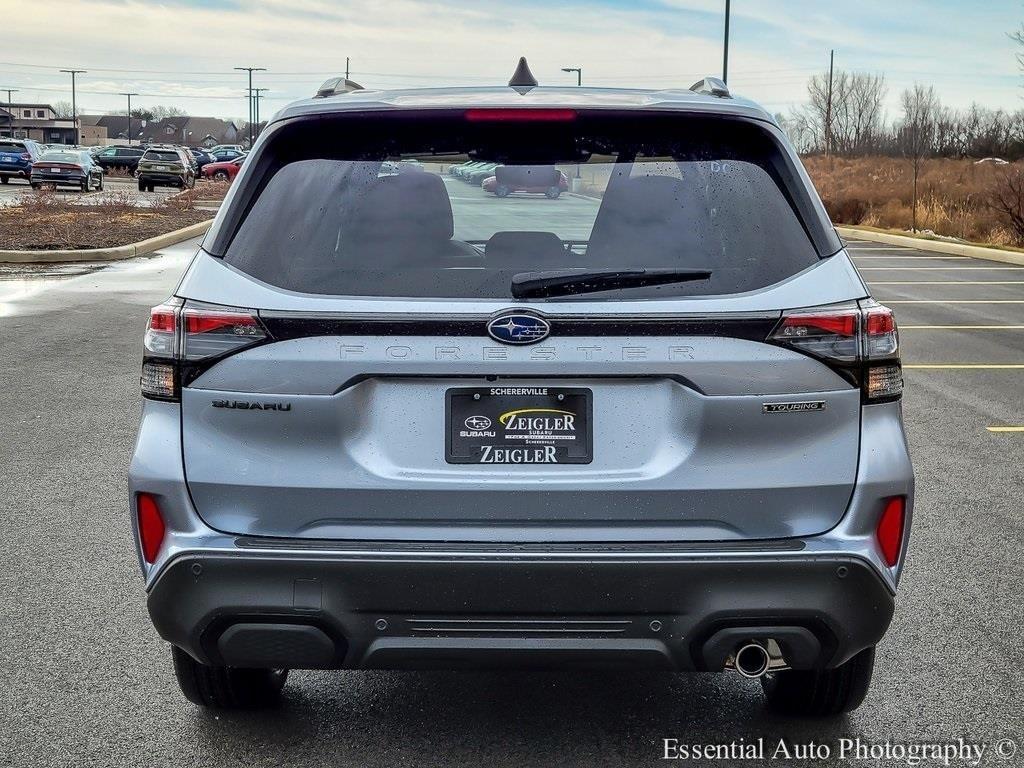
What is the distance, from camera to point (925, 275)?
2259 cm

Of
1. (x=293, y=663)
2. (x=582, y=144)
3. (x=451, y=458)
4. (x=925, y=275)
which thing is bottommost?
(x=925, y=275)

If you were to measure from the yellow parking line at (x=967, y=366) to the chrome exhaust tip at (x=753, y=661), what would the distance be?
8.79 meters

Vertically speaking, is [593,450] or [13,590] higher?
[593,450]

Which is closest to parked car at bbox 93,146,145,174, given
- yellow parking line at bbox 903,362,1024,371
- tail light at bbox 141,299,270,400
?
yellow parking line at bbox 903,362,1024,371

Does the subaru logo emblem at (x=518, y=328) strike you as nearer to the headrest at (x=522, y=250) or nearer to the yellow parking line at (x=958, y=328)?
the headrest at (x=522, y=250)

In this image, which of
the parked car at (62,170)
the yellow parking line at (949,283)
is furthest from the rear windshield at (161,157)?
the yellow parking line at (949,283)

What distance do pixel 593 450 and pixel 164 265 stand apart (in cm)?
1871

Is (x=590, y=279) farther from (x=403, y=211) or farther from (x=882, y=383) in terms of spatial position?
(x=882, y=383)

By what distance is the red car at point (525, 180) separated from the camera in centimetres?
345

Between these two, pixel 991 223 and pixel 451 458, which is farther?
pixel 991 223

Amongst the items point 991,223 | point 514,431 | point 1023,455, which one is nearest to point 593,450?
point 514,431

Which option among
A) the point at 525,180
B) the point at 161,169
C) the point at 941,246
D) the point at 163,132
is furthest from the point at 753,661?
the point at 163,132

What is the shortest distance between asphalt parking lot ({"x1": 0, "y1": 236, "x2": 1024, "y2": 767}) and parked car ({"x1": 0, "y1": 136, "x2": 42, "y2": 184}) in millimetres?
48732

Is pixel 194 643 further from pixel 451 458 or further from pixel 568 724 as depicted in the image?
pixel 568 724
